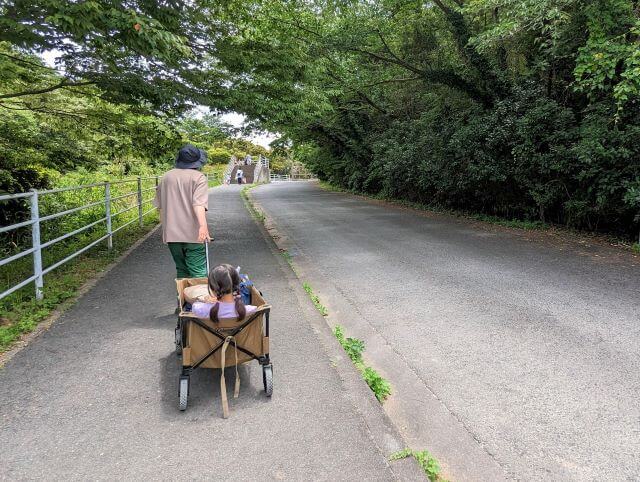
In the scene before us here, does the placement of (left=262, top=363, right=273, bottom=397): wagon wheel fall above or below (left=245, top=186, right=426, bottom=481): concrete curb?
above

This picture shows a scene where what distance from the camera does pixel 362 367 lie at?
156 inches

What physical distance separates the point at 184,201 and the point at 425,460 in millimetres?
3067

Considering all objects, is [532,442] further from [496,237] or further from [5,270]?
[496,237]

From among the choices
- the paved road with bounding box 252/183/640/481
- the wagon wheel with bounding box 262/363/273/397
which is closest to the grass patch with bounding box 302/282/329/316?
the paved road with bounding box 252/183/640/481

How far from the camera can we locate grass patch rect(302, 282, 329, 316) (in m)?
5.41

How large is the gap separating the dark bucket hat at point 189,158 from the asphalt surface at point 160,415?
5.40 ft

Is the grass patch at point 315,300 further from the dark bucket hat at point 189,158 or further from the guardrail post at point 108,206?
the guardrail post at point 108,206

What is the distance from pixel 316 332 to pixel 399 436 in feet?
6.07

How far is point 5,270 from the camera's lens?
6.61 metres

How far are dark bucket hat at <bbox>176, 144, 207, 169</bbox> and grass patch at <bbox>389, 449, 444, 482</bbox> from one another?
10.3 ft

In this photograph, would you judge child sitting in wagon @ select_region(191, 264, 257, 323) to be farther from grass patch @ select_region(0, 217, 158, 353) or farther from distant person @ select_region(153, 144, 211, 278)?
grass patch @ select_region(0, 217, 158, 353)

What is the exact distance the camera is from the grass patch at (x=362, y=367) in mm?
3539

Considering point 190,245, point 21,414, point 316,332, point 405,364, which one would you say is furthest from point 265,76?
point 21,414

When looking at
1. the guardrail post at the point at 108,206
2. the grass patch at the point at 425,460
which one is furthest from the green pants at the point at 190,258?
the guardrail post at the point at 108,206
